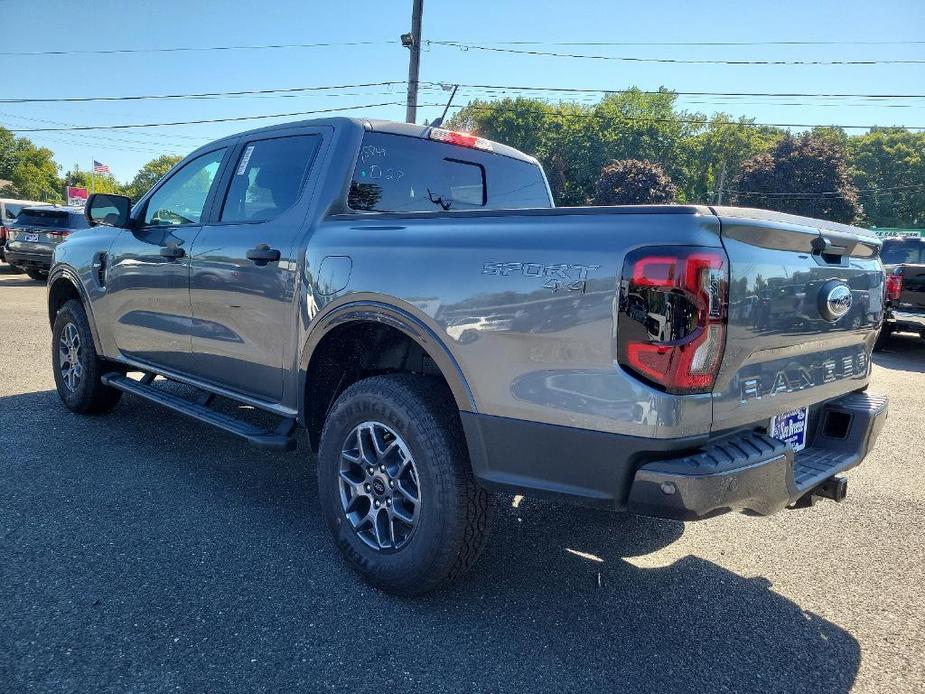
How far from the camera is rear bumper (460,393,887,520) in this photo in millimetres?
2002

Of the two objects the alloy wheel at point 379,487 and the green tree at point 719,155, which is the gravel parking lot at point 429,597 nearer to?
the alloy wheel at point 379,487

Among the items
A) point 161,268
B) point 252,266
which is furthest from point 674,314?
point 161,268

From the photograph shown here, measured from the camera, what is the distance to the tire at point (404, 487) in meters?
2.47

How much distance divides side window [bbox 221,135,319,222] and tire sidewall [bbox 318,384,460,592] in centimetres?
123

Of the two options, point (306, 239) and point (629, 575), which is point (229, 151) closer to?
point (306, 239)

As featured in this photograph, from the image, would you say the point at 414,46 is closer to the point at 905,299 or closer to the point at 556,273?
the point at 905,299

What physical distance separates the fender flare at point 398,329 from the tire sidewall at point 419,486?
24 centimetres

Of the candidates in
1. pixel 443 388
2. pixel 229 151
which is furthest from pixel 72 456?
pixel 443 388

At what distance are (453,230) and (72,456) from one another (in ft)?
10.3

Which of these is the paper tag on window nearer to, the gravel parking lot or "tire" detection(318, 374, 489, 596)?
"tire" detection(318, 374, 489, 596)

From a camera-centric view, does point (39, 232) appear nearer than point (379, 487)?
No

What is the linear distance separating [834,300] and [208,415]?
310 centimetres

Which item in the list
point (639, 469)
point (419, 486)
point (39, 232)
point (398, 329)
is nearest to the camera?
point (639, 469)

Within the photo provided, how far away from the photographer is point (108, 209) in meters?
4.38
